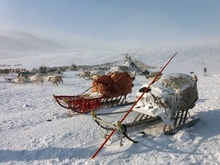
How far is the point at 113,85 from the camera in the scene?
1115 centimetres

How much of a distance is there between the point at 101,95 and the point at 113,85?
73 centimetres

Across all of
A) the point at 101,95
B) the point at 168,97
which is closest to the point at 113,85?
the point at 101,95

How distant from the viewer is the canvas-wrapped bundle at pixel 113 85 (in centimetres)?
1090

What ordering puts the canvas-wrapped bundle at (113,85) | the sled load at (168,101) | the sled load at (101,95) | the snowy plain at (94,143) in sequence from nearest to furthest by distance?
1. the snowy plain at (94,143)
2. the sled load at (168,101)
3. the sled load at (101,95)
4. the canvas-wrapped bundle at (113,85)

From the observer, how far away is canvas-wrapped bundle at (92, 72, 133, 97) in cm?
1090

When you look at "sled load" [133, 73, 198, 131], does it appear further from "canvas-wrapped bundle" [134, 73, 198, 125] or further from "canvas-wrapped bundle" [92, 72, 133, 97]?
"canvas-wrapped bundle" [92, 72, 133, 97]

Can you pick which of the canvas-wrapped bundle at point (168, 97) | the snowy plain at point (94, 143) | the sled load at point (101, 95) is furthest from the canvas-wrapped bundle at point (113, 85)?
the canvas-wrapped bundle at point (168, 97)

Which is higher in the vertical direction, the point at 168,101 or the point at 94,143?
the point at 168,101

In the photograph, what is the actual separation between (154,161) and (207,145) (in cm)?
175

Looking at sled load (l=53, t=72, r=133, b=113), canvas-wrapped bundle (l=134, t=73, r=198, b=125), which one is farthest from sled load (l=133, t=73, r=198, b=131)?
sled load (l=53, t=72, r=133, b=113)

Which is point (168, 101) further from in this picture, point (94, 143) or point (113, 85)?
point (113, 85)

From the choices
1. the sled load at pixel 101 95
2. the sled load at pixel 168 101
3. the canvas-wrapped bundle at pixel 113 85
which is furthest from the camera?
the canvas-wrapped bundle at pixel 113 85

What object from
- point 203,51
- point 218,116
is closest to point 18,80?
point 218,116

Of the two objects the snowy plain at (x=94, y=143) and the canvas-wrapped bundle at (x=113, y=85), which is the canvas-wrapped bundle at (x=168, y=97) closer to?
the snowy plain at (x=94, y=143)
